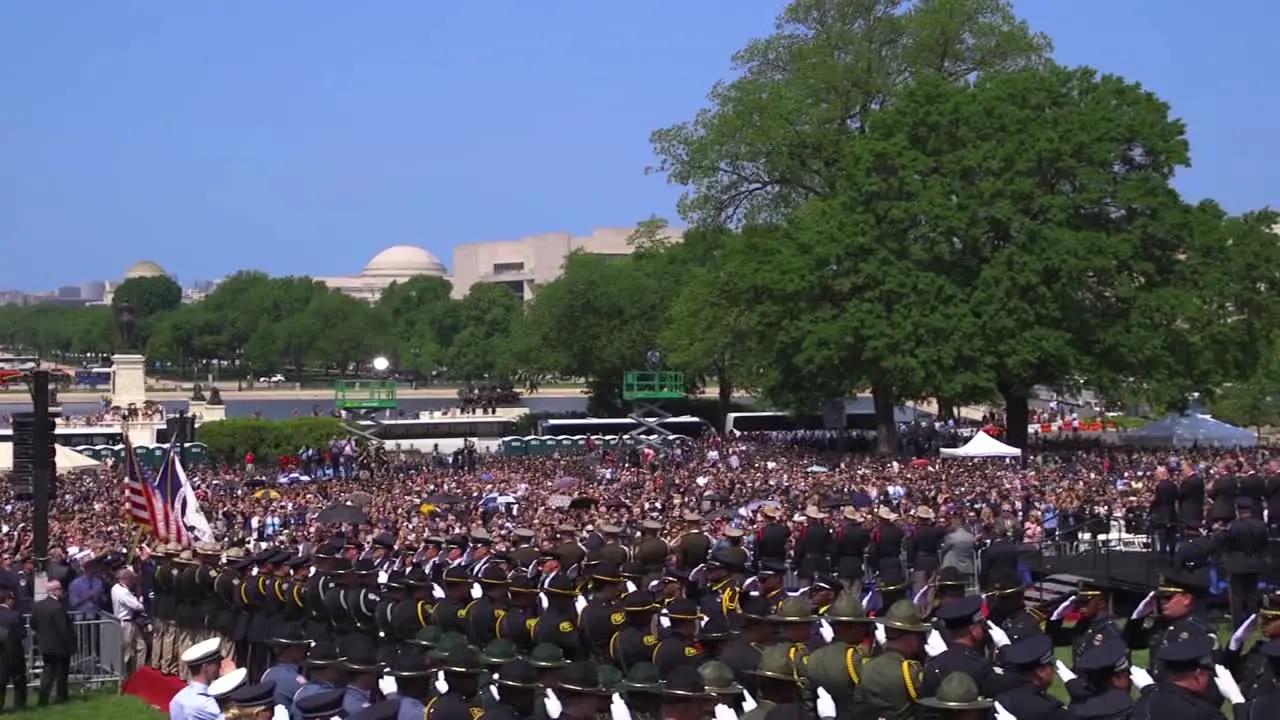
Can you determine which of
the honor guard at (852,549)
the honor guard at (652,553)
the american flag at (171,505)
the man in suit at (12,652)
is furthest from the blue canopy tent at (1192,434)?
the man in suit at (12,652)

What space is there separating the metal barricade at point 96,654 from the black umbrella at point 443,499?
16084 mm

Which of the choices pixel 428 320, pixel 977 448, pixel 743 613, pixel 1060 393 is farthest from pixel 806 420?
pixel 428 320

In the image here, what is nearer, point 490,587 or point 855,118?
point 490,587

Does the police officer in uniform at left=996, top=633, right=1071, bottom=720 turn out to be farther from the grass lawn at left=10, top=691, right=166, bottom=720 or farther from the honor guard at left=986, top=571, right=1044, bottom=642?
the grass lawn at left=10, top=691, right=166, bottom=720

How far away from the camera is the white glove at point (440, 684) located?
34.3ft

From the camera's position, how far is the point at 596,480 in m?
40.9

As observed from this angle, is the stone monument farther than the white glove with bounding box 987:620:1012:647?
Yes

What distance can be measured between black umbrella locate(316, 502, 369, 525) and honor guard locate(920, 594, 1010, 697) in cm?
2109

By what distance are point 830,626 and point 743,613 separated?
3.64ft

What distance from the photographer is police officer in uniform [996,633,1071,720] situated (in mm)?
8672

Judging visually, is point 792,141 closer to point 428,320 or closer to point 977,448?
point 977,448

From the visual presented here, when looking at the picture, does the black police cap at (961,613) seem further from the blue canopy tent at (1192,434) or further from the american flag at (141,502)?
the blue canopy tent at (1192,434)

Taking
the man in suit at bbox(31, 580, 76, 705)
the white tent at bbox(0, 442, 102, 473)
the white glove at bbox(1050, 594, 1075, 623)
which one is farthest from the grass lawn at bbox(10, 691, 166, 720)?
the white tent at bbox(0, 442, 102, 473)

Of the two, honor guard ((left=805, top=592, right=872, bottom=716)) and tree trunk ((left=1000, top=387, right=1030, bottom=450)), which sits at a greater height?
tree trunk ((left=1000, top=387, right=1030, bottom=450))
